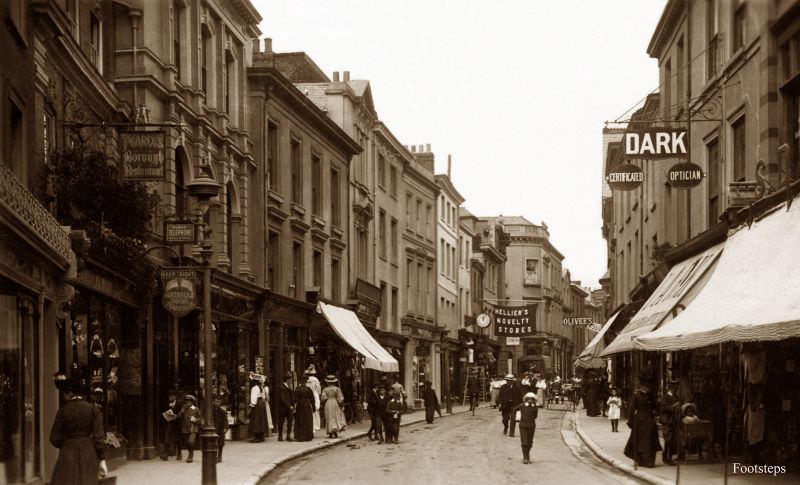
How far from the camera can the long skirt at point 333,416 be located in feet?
97.7

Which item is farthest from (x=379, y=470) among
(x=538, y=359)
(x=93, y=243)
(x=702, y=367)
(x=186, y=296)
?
(x=538, y=359)

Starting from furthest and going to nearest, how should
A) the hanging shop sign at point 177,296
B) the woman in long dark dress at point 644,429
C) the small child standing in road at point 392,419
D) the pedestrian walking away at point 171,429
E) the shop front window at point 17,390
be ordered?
the small child standing in road at point 392,419 → the pedestrian walking away at point 171,429 → the hanging shop sign at point 177,296 → the woman in long dark dress at point 644,429 → the shop front window at point 17,390

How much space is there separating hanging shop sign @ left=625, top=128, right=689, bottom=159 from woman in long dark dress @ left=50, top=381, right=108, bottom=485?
50.5 feet

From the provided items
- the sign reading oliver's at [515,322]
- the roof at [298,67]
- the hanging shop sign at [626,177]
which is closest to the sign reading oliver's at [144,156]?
the hanging shop sign at [626,177]

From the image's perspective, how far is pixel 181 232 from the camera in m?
21.0

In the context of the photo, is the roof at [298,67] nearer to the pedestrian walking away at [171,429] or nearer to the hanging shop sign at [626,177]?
the hanging shop sign at [626,177]

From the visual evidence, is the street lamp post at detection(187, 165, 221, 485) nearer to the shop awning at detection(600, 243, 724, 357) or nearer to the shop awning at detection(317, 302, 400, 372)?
the shop awning at detection(600, 243, 724, 357)

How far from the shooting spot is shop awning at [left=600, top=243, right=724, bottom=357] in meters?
21.3

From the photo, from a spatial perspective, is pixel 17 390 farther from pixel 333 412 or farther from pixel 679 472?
pixel 333 412

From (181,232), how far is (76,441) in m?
8.49

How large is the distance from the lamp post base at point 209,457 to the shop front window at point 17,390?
2.27m

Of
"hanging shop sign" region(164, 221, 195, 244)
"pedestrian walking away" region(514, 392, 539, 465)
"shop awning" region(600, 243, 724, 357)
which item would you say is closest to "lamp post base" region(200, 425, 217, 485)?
"hanging shop sign" region(164, 221, 195, 244)

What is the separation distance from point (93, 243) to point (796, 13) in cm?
1222

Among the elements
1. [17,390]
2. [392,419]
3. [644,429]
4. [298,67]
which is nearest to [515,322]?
[298,67]
